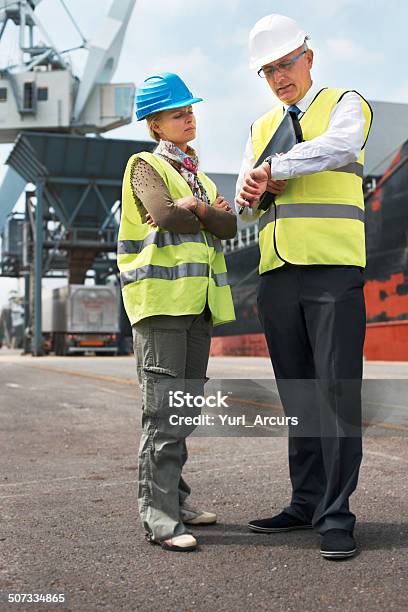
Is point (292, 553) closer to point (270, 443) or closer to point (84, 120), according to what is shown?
point (270, 443)

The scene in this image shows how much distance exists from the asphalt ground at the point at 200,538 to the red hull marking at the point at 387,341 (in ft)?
41.9

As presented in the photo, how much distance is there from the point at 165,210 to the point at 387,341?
16.9 meters

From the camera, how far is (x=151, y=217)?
307 centimetres

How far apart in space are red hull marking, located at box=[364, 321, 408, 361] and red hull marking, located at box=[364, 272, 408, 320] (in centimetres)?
32

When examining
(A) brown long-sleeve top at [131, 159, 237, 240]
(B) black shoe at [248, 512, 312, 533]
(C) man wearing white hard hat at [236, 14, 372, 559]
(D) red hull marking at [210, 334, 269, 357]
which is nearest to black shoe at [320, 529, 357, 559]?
(C) man wearing white hard hat at [236, 14, 372, 559]

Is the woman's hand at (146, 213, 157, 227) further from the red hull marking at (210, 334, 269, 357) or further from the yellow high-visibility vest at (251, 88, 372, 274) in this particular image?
the red hull marking at (210, 334, 269, 357)

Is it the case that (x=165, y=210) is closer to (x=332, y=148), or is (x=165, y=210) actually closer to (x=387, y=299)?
(x=332, y=148)

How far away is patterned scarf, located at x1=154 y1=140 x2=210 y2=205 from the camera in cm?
320

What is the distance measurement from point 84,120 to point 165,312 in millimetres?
48964

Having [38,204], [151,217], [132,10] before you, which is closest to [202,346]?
[151,217]

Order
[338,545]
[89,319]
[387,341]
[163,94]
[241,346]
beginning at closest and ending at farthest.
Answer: [338,545], [163,94], [387,341], [241,346], [89,319]

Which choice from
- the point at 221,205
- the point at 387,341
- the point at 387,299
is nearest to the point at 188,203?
the point at 221,205

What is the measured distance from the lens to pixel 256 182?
3082 millimetres

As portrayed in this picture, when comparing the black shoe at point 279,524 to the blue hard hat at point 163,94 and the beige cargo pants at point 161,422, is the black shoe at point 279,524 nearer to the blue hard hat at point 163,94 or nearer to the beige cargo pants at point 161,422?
the beige cargo pants at point 161,422
